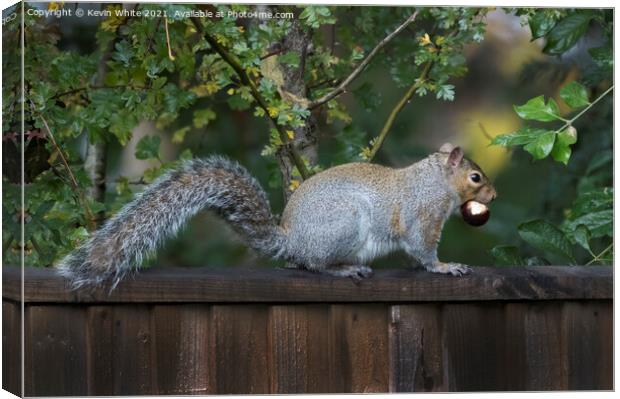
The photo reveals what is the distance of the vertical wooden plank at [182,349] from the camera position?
9.93 feet

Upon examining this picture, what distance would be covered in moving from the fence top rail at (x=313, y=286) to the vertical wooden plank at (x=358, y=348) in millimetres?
48

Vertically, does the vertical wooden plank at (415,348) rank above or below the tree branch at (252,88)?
below

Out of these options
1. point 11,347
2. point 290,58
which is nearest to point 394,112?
point 290,58

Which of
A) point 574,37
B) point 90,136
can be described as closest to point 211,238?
point 90,136

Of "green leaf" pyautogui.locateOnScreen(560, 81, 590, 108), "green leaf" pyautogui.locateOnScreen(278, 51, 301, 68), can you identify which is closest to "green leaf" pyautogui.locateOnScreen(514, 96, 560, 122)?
"green leaf" pyautogui.locateOnScreen(560, 81, 590, 108)

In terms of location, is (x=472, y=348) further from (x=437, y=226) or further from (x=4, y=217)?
(x=4, y=217)

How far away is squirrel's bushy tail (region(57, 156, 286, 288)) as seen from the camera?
2979 mm

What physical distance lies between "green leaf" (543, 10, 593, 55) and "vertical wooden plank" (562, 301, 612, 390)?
87cm

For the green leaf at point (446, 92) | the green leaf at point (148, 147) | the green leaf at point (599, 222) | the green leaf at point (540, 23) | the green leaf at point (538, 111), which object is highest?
the green leaf at point (540, 23)

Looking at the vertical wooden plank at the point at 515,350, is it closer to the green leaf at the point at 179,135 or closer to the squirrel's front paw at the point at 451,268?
the squirrel's front paw at the point at 451,268

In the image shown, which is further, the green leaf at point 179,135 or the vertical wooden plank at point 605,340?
the green leaf at point 179,135

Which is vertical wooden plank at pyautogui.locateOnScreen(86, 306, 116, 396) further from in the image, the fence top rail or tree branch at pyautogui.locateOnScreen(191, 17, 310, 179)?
tree branch at pyautogui.locateOnScreen(191, 17, 310, 179)

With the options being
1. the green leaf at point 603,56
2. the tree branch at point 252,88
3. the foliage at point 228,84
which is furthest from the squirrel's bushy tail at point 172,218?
the green leaf at point 603,56

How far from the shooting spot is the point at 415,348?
3.15 metres
